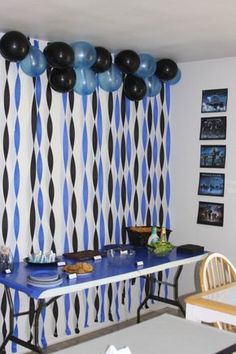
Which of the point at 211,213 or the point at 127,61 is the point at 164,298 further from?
the point at 127,61

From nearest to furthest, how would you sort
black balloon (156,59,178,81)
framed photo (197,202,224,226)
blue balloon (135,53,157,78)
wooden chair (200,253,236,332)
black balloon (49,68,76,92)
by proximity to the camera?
wooden chair (200,253,236,332)
black balloon (49,68,76,92)
blue balloon (135,53,157,78)
black balloon (156,59,178,81)
framed photo (197,202,224,226)

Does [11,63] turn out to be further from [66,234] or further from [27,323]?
[27,323]

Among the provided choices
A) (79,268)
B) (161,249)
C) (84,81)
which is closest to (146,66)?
(84,81)

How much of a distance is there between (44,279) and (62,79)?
1.44 metres

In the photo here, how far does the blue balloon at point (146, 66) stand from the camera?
4.23 metres

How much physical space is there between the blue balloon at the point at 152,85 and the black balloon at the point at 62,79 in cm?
92

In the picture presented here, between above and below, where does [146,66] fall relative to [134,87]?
above

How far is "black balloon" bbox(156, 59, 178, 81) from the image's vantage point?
441 centimetres

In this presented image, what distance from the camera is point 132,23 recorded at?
335 centimetres

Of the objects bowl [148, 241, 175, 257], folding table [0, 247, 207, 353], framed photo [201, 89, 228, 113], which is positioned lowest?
folding table [0, 247, 207, 353]

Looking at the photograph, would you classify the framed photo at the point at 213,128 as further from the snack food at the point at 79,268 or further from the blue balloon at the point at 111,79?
the snack food at the point at 79,268

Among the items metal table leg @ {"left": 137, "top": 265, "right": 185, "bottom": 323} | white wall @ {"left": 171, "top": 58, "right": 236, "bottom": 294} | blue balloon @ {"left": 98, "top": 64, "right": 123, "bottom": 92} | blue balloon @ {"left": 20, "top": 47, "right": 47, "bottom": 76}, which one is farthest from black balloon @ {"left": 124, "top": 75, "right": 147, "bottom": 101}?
metal table leg @ {"left": 137, "top": 265, "right": 185, "bottom": 323}

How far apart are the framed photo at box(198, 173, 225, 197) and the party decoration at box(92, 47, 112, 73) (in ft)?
4.49

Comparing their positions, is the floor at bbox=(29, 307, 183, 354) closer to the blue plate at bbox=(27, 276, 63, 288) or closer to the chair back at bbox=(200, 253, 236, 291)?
the blue plate at bbox=(27, 276, 63, 288)
